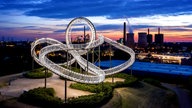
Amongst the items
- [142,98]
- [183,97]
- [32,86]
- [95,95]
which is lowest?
[183,97]

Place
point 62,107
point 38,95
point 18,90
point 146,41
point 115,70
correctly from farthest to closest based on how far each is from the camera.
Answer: point 146,41, point 115,70, point 18,90, point 38,95, point 62,107

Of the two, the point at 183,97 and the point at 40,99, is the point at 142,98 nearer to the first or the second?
the point at 183,97

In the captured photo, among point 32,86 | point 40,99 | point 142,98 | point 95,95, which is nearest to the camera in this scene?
point 40,99

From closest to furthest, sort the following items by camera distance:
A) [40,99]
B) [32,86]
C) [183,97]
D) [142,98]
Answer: [40,99]
[142,98]
[32,86]
[183,97]

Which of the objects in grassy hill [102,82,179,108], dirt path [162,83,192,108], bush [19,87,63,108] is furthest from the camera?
dirt path [162,83,192,108]

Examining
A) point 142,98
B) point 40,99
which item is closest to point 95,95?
point 40,99

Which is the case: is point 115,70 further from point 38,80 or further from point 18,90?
point 18,90

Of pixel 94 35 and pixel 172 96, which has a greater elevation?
pixel 94 35

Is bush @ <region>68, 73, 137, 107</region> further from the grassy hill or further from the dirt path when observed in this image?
the dirt path

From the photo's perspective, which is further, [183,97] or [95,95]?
[183,97]

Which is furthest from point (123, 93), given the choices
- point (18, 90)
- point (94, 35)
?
point (18, 90)

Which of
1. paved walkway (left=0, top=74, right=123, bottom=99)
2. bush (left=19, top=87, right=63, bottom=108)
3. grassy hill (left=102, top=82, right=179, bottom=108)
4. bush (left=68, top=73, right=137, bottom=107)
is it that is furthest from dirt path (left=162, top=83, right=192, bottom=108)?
bush (left=19, top=87, right=63, bottom=108)
